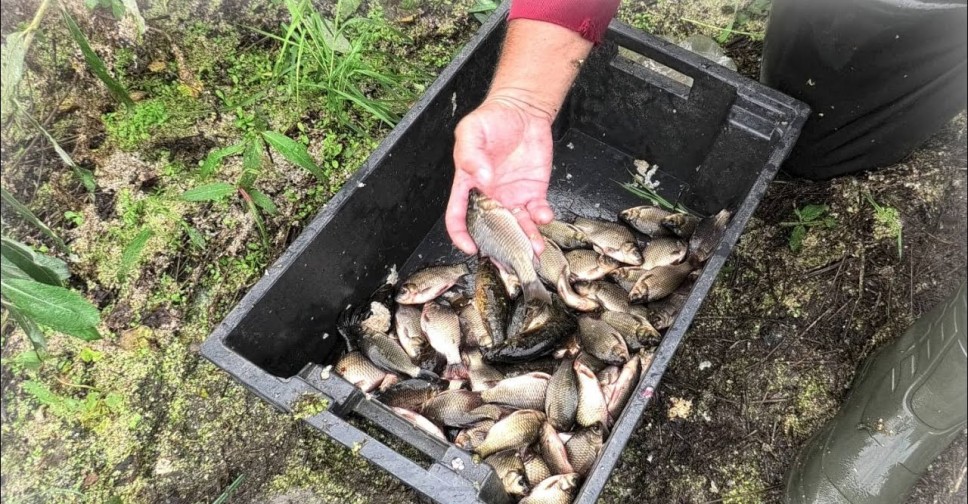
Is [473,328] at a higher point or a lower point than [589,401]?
lower

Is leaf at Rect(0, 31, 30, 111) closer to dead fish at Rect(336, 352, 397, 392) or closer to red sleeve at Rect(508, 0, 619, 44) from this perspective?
dead fish at Rect(336, 352, 397, 392)

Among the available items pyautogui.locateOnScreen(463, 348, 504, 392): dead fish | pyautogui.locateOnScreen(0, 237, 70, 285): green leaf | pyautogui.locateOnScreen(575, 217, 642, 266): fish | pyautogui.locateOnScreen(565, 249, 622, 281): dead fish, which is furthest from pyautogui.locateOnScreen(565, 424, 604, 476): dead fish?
pyautogui.locateOnScreen(0, 237, 70, 285): green leaf

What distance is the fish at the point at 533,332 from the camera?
238cm

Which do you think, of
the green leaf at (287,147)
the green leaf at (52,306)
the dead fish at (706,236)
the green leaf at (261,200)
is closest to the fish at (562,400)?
the dead fish at (706,236)

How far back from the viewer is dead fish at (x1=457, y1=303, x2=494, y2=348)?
248cm

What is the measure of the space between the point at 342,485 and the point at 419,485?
76cm

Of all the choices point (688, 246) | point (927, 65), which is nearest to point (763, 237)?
point (688, 246)

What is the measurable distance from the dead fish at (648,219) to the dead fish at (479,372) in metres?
0.81

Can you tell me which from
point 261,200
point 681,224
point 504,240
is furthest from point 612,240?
point 261,200

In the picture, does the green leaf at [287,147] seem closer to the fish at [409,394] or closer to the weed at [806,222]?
the fish at [409,394]

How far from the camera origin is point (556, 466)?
222cm

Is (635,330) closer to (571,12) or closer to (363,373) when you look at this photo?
(363,373)

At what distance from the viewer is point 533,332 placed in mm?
2377

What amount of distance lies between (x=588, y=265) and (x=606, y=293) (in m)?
0.13
